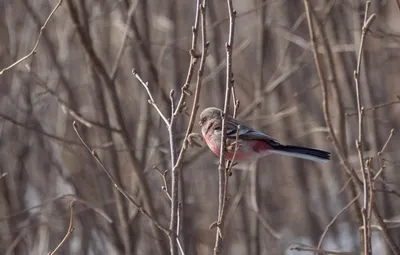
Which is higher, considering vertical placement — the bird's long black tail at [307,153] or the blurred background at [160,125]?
the blurred background at [160,125]

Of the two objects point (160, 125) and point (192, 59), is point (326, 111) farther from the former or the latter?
point (160, 125)

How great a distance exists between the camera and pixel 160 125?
20.2ft

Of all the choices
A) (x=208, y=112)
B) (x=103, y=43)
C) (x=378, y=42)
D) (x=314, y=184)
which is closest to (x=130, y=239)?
(x=208, y=112)

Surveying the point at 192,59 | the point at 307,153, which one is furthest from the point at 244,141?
the point at 192,59

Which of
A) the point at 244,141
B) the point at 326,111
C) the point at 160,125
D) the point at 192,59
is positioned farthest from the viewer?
the point at 160,125

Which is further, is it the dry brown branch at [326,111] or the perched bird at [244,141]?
the perched bird at [244,141]

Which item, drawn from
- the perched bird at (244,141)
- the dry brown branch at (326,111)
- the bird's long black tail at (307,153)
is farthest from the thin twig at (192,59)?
the perched bird at (244,141)

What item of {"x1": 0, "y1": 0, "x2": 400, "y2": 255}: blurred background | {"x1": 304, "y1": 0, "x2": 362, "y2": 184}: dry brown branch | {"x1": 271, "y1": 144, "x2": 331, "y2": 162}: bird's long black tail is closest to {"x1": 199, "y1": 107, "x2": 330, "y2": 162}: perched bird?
{"x1": 271, "y1": 144, "x2": 331, "y2": 162}: bird's long black tail

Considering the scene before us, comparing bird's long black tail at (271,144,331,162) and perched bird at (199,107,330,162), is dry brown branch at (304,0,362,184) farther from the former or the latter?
perched bird at (199,107,330,162)

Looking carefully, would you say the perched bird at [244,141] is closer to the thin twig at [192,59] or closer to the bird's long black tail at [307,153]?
the bird's long black tail at [307,153]

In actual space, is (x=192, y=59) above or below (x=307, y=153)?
above

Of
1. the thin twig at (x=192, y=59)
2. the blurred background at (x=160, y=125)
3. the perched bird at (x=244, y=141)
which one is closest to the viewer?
the thin twig at (x=192, y=59)

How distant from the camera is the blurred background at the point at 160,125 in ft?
19.7

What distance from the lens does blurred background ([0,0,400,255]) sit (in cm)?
602
